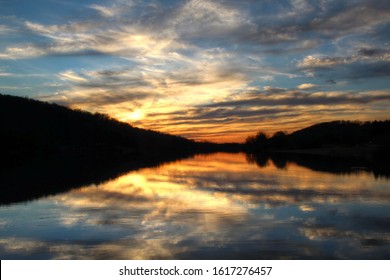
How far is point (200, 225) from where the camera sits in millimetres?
17906

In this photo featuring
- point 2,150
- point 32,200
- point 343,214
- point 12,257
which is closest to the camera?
point 12,257

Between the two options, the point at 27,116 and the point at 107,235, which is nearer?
the point at 107,235

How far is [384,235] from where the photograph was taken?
16.2 metres

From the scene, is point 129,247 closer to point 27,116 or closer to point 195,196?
point 195,196

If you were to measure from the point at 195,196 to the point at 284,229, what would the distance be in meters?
11.0

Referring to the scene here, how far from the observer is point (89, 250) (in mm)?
Result: 14016

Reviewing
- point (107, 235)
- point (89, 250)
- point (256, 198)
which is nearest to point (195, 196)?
point (256, 198)

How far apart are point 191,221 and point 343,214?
7.74 metres

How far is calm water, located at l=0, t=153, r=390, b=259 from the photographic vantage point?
45.5 ft

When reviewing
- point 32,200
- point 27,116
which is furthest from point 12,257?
point 27,116

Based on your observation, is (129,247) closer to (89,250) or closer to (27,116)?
(89,250)

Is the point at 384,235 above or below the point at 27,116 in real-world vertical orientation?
below

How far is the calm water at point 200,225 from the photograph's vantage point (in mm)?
13875

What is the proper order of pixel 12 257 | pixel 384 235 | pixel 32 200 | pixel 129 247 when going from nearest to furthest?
pixel 12 257, pixel 129 247, pixel 384 235, pixel 32 200
